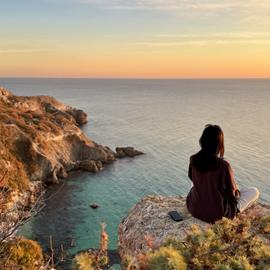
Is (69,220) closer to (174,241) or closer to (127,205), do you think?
(127,205)

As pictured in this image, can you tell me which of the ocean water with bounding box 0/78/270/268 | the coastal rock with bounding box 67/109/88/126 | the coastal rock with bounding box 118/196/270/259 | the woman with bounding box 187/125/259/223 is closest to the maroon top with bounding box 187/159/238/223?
the woman with bounding box 187/125/259/223

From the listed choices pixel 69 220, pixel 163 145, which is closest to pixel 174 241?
pixel 69 220

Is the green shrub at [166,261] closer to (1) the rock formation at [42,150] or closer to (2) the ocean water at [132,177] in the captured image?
(2) the ocean water at [132,177]

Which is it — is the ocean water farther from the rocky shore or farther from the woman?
the woman

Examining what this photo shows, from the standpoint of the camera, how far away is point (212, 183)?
10117 mm

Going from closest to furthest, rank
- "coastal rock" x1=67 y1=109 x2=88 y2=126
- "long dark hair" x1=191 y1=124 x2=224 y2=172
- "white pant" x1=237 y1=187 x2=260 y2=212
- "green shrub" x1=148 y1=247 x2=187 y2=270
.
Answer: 1. "green shrub" x1=148 y1=247 x2=187 y2=270
2. "long dark hair" x1=191 y1=124 x2=224 y2=172
3. "white pant" x1=237 y1=187 x2=260 y2=212
4. "coastal rock" x1=67 y1=109 x2=88 y2=126

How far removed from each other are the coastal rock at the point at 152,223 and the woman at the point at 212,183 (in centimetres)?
41

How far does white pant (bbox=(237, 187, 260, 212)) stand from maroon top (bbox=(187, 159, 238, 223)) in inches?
16.8

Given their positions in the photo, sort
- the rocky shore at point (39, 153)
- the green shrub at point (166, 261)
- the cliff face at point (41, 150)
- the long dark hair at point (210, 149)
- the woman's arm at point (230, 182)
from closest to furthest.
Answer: the green shrub at point (166, 261) → the long dark hair at point (210, 149) → the woman's arm at point (230, 182) → the rocky shore at point (39, 153) → the cliff face at point (41, 150)

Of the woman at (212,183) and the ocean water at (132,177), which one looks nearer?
the woman at (212,183)

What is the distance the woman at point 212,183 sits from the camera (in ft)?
32.4

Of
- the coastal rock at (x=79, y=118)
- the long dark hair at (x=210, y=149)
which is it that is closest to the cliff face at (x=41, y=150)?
the coastal rock at (x=79, y=118)

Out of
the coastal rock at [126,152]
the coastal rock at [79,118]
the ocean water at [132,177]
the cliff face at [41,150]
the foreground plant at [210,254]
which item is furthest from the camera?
the coastal rock at [79,118]

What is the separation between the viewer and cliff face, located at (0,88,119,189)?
50.3 meters
